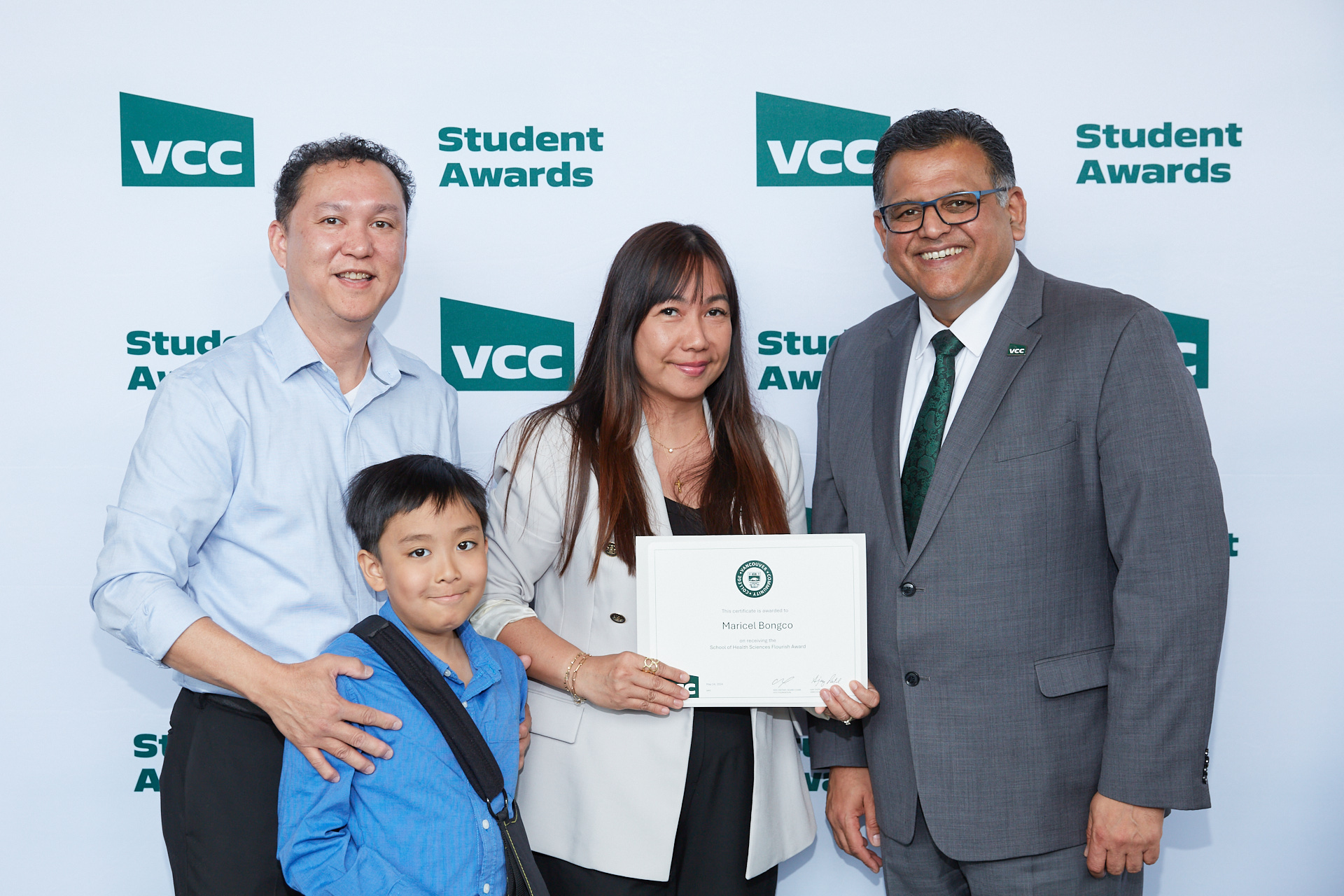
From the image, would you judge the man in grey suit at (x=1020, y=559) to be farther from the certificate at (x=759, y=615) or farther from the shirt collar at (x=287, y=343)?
the shirt collar at (x=287, y=343)

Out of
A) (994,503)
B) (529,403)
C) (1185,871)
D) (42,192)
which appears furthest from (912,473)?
(42,192)

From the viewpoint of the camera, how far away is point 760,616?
6.18 ft

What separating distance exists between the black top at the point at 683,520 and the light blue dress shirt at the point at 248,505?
0.65 m

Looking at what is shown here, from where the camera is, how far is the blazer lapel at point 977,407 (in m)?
1.83

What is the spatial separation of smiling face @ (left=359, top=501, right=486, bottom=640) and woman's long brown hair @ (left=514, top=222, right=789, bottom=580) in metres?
0.34

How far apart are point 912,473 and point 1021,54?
1.50 meters

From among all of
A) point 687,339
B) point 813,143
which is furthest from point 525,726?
point 813,143

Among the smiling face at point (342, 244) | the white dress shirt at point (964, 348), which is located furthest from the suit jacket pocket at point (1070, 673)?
the smiling face at point (342, 244)

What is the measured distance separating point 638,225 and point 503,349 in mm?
562

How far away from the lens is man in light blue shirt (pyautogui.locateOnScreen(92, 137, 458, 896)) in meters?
1.67

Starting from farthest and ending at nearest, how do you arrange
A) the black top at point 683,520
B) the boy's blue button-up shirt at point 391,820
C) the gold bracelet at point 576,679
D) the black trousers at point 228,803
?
the black top at point 683,520 < the gold bracelet at point 576,679 < the black trousers at point 228,803 < the boy's blue button-up shirt at point 391,820

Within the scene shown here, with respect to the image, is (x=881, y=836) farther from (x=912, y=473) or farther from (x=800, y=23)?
(x=800, y=23)

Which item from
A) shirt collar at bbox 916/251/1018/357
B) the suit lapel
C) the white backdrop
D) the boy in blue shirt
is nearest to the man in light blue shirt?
the boy in blue shirt

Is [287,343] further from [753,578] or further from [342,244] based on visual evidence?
[753,578]
